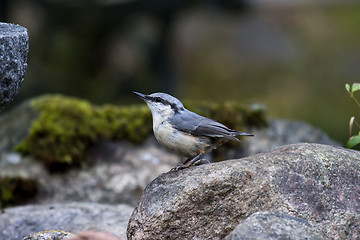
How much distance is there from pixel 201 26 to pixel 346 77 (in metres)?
5.00

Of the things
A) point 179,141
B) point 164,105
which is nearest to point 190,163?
point 179,141

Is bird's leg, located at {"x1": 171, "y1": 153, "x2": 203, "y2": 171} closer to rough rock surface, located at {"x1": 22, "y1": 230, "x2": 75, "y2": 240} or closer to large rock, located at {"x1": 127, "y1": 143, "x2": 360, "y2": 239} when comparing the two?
large rock, located at {"x1": 127, "y1": 143, "x2": 360, "y2": 239}

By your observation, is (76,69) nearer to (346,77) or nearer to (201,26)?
(201,26)

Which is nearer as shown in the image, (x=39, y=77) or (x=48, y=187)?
(x=48, y=187)

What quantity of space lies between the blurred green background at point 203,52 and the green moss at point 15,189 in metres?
6.43

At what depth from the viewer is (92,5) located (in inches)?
485

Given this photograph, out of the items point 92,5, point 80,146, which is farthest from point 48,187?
point 92,5

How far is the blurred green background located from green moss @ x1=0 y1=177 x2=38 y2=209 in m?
6.43

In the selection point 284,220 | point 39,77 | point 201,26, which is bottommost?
point 39,77

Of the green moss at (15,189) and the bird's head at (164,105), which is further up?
the bird's head at (164,105)

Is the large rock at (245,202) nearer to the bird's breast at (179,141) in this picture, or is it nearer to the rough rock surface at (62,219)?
the bird's breast at (179,141)

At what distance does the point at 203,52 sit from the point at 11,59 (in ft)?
45.4

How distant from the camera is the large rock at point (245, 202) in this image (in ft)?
13.0

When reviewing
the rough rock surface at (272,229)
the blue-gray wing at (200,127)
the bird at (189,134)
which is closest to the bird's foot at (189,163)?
the bird at (189,134)
